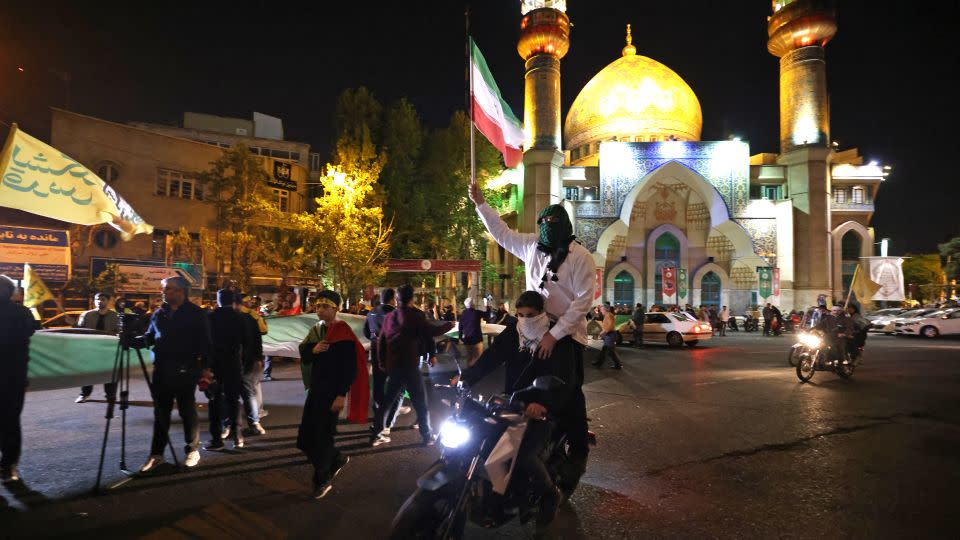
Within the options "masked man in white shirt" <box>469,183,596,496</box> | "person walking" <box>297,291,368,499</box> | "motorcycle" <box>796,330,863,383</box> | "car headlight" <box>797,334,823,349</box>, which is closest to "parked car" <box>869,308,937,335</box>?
"motorcycle" <box>796,330,863,383</box>

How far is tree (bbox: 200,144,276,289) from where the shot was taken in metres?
18.4

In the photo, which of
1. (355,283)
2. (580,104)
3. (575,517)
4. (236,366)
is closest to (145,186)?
(355,283)

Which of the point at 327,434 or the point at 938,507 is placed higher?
the point at 327,434

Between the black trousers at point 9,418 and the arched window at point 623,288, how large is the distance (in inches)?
1371

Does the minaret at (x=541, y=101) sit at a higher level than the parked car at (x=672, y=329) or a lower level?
higher

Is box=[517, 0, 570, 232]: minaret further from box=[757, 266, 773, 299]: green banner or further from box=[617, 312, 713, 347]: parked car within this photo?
box=[757, 266, 773, 299]: green banner

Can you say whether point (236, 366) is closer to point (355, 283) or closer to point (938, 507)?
point (938, 507)

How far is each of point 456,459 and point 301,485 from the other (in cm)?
216

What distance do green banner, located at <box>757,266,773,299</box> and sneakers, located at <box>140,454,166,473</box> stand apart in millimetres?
31283

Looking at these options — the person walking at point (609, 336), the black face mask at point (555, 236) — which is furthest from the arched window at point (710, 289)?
the black face mask at point (555, 236)

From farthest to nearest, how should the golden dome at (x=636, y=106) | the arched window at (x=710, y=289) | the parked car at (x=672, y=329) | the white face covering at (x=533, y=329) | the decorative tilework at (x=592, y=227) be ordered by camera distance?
1. the golden dome at (x=636, y=106)
2. the arched window at (x=710, y=289)
3. the decorative tilework at (x=592, y=227)
4. the parked car at (x=672, y=329)
5. the white face covering at (x=533, y=329)

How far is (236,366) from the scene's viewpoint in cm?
521

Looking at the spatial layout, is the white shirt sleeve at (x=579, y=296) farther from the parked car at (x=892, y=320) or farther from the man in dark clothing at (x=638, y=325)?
the parked car at (x=892, y=320)

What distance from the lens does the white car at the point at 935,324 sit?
21.1m
